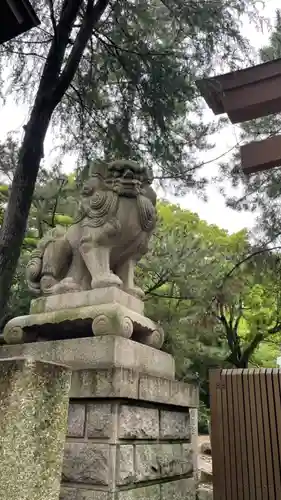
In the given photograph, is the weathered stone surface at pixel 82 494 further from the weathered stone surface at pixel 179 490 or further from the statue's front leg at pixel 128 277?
the statue's front leg at pixel 128 277

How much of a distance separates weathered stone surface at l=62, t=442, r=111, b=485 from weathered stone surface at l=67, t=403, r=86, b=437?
6cm

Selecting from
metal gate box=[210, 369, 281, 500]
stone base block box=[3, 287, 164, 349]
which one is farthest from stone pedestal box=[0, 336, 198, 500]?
metal gate box=[210, 369, 281, 500]

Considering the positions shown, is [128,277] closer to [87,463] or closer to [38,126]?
[87,463]

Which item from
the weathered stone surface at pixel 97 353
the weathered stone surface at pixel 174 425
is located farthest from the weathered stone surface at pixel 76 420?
the weathered stone surface at pixel 174 425

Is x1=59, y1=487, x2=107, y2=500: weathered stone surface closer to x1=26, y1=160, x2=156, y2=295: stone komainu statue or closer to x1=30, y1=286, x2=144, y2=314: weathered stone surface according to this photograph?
x1=30, y1=286, x2=144, y2=314: weathered stone surface

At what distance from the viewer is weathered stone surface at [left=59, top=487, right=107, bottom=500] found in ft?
8.35

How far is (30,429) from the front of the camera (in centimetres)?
153

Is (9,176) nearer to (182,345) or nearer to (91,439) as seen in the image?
(182,345)

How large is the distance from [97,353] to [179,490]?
130 cm

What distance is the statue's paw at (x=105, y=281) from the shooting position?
10.7 feet

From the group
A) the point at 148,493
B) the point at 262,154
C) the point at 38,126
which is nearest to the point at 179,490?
the point at 148,493

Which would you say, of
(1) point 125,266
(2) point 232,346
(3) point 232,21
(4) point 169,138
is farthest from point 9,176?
(2) point 232,346

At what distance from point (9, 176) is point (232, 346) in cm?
799

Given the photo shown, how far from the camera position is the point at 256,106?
4250 mm
